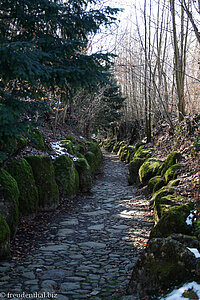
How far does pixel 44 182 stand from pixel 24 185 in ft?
2.85

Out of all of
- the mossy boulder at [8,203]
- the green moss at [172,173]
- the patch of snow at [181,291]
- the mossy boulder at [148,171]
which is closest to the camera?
the patch of snow at [181,291]

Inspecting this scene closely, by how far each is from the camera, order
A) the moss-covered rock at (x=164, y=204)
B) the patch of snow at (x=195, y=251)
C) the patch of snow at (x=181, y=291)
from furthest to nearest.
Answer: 1. the moss-covered rock at (x=164, y=204)
2. the patch of snow at (x=195, y=251)
3. the patch of snow at (x=181, y=291)

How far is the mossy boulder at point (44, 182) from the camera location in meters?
6.73

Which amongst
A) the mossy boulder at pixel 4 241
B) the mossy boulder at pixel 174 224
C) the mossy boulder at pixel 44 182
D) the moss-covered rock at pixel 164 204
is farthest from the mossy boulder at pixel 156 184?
the mossy boulder at pixel 4 241

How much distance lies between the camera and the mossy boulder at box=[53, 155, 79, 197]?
7.96m

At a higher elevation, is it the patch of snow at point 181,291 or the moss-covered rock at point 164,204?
the moss-covered rock at point 164,204

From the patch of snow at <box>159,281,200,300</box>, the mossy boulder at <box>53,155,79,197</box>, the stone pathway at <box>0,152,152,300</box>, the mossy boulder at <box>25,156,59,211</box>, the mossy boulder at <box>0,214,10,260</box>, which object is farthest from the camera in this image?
the mossy boulder at <box>53,155,79,197</box>

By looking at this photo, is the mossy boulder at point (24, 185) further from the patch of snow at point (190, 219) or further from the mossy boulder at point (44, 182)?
the patch of snow at point (190, 219)

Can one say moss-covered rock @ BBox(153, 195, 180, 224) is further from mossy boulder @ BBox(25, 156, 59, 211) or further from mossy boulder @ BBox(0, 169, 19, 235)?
mossy boulder @ BBox(25, 156, 59, 211)

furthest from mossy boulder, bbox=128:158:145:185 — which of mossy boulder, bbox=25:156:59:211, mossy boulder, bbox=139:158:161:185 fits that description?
mossy boulder, bbox=25:156:59:211

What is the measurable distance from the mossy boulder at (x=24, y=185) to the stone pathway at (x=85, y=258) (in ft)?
2.24

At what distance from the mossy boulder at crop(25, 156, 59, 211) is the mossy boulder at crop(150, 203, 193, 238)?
10.9 feet

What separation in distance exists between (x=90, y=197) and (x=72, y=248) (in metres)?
4.24

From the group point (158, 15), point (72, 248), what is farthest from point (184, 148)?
point (158, 15)
